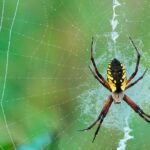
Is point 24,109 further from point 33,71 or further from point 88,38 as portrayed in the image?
point 88,38

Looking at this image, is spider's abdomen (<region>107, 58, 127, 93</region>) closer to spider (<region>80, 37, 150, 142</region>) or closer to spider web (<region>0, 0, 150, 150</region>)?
spider (<region>80, 37, 150, 142</region>)

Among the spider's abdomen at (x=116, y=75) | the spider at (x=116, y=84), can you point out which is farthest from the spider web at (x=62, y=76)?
the spider's abdomen at (x=116, y=75)

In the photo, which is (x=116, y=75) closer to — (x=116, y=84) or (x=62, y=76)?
(x=116, y=84)

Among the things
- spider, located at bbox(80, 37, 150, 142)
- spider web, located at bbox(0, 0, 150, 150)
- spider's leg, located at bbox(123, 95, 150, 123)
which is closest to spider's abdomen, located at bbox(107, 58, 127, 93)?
spider, located at bbox(80, 37, 150, 142)

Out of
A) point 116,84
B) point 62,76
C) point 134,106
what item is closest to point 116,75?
point 116,84

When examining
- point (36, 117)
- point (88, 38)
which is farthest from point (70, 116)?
point (88, 38)
